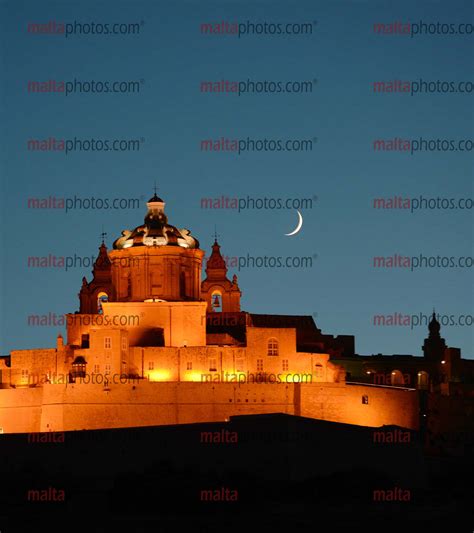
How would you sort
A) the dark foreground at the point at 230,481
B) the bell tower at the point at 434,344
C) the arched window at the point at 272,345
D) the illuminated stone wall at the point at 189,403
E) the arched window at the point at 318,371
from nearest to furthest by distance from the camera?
the dark foreground at the point at 230,481 < the illuminated stone wall at the point at 189,403 < the arched window at the point at 272,345 < the arched window at the point at 318,371 < the bell tower at the point at 434,344

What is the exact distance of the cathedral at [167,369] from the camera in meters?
95.6

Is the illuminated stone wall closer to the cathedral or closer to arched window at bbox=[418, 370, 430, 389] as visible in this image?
the cathedral

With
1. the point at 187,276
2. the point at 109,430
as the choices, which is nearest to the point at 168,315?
the point at 187,276

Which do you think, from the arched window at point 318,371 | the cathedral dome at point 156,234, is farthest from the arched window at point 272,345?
the cathedral dome at point 156,234

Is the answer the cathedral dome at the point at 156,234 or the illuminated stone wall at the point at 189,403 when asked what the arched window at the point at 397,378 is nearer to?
the illuminated stone wall at the point at 189,403

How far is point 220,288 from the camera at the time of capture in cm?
10881

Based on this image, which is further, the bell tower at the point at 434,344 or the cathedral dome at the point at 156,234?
the bell tower at the point at 434,344

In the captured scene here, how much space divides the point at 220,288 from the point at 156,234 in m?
8.59

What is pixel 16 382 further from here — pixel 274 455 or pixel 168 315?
pixel 274 455

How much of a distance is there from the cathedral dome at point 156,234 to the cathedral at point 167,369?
7 cm

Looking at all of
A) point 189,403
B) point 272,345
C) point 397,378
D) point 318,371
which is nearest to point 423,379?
point 397,378

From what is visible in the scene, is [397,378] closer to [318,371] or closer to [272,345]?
[318,371]

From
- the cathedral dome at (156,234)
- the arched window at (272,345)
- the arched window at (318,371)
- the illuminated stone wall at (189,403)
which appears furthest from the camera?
the cathedral dome at (156,234)

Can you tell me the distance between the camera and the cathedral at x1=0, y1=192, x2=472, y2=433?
95562 mm
